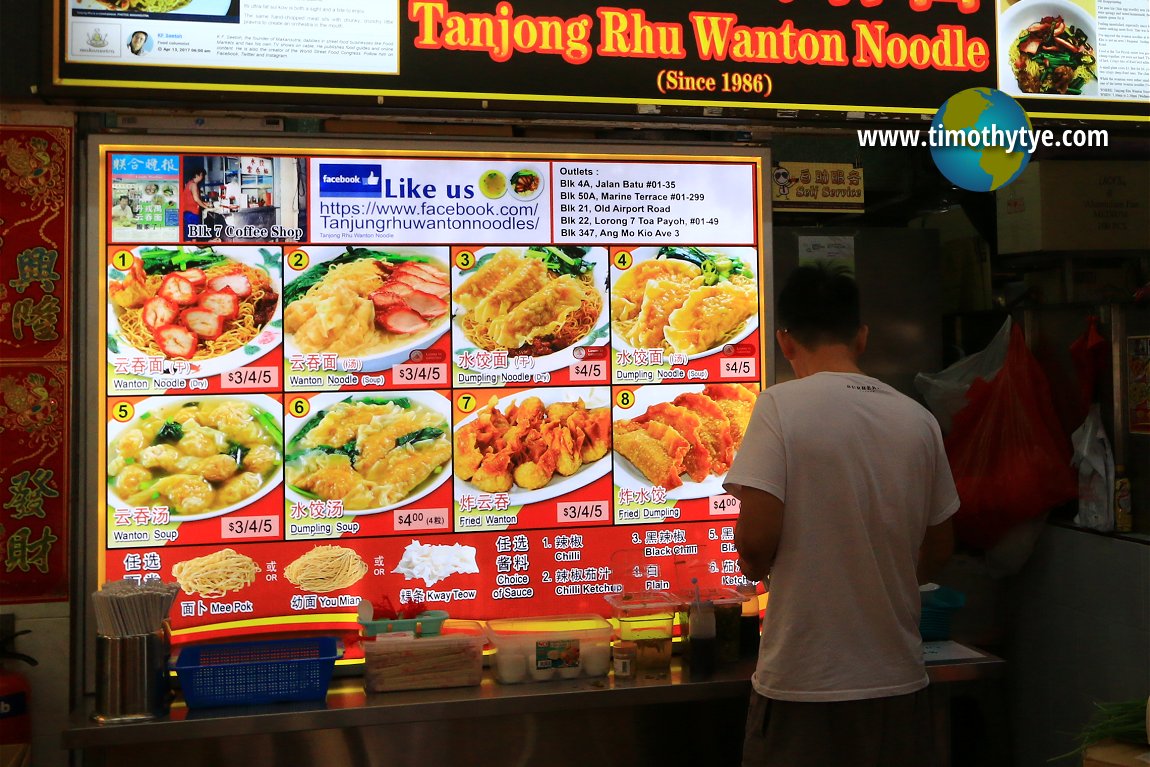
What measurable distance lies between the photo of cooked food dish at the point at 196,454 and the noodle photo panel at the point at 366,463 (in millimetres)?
84

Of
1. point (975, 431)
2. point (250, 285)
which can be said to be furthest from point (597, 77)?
point (975, 431)

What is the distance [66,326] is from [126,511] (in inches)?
25.2

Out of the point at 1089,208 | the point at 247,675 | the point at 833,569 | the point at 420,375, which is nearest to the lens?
the point at 833,569

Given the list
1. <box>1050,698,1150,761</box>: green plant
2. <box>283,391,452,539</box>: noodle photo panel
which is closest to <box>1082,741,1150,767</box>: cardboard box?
<box>1050,698,1150,761</box>: green plant

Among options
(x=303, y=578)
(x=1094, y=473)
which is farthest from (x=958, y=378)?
(x=303, y=578)

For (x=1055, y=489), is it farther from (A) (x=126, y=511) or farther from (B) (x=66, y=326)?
(B) (x=66, y=326)

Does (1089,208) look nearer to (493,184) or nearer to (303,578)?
(493,184)

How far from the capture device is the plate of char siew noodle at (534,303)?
340 centimetres

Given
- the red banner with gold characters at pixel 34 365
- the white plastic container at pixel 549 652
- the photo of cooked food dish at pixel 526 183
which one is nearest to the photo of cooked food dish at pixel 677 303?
the photo of cooked food dish at pixel 526 183

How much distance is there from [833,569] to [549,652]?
1095 millimetres

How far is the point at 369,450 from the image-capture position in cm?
331

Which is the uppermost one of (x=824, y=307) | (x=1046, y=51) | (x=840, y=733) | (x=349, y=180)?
(x=1046, y=51)

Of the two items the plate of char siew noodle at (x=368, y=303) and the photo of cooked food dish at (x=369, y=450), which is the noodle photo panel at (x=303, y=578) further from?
the plate of char siew noodle at (x=368, y=303)

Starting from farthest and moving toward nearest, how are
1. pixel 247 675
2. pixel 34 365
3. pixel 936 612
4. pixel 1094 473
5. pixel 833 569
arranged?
pixel 1094 473
pixel 936 612
pixel 34 365
pixel 247 675
pixel 833 569
